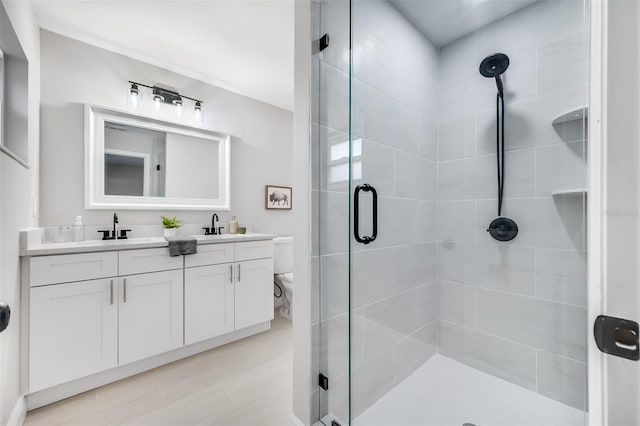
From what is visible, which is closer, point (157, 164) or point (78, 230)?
point (78, 230)

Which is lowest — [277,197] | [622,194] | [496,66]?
[622,194]

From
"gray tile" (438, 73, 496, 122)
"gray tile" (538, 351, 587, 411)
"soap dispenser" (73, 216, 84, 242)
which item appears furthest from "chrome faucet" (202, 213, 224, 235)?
"gray tile" (538, 351, 587, 411)

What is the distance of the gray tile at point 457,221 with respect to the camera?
161cm

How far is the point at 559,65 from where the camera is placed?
1257mm

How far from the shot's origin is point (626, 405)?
17.5 inches

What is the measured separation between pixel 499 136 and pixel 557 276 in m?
0.79

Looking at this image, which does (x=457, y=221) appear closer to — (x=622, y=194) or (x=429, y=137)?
(x=429, y=137)

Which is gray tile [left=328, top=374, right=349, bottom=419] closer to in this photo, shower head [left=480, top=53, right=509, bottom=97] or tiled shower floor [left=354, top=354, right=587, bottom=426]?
tiled shower floor [left=354, top=354, right=587, bottom=426]

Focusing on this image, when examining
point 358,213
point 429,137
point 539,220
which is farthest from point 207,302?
point 539,220

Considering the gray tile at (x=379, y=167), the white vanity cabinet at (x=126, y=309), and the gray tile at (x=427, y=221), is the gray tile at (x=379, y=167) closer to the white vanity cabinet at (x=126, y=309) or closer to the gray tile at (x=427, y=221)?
the gray tile at (x=427, y=221)

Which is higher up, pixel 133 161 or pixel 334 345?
pixel 133 161

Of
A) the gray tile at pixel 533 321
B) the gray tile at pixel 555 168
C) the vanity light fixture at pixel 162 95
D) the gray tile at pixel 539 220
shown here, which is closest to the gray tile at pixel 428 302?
the gray tile at pixel 533 321

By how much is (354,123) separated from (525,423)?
1.64 meters

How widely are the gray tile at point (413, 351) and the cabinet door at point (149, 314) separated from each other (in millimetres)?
1625
